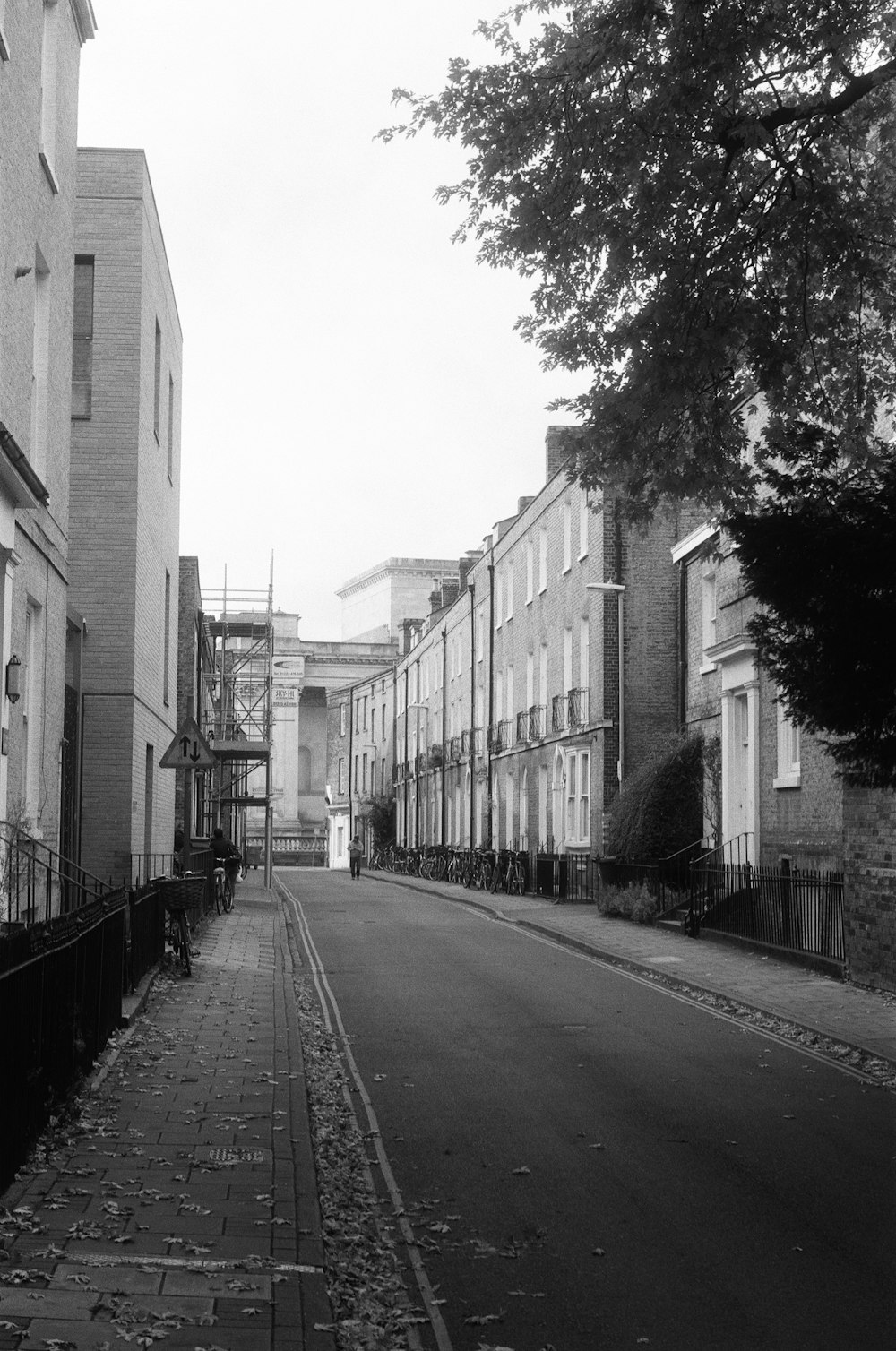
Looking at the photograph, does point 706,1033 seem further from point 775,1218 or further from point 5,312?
point 5,312

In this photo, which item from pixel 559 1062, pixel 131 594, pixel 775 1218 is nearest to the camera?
pixel 775 1218

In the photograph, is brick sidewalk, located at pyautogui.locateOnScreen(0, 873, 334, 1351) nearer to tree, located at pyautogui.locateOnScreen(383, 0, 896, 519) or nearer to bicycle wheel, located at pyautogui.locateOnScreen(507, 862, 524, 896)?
tree, located at pyautogui.locateOnScreen(383, 0, 896, 519)

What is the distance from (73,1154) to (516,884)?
2881 cm

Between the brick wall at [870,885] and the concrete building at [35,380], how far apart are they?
324 inches

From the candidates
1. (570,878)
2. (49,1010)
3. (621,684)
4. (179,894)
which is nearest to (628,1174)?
(49,1010)

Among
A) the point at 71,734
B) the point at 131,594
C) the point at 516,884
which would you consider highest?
the point at 131,594

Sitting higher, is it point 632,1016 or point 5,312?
point 5,312

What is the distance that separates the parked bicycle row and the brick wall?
66.0 feet

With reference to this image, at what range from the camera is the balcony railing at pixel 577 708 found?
33.2m

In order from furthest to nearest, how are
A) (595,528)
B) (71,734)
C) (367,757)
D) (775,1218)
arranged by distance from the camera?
1. (367,757)
2. (595,528)
3. (71,734)
4. (775,1218)

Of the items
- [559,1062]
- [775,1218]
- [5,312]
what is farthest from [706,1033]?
[5,312]

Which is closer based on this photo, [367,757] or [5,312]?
[5,312]

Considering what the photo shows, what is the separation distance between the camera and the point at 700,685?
27281mm

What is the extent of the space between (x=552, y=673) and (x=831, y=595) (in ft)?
91.3
